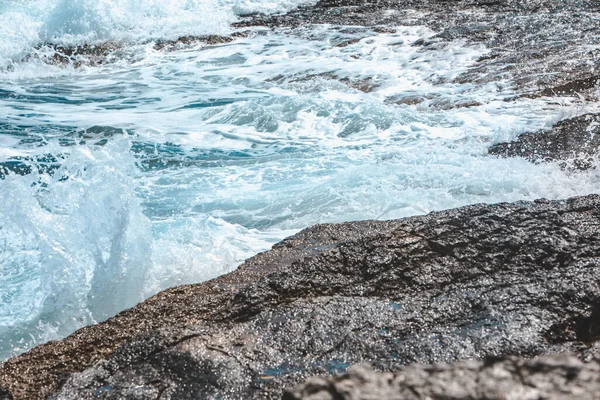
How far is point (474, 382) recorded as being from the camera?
0.87 m

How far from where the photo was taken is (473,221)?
9.72 feet

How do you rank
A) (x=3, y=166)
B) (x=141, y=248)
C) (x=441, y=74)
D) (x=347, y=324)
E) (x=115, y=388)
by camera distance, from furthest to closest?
(x=441, y=74), (x=3, y=166), (x=141, y=248), (x=347, y=324), (x=115, y=388)

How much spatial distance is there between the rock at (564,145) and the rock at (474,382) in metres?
5.01

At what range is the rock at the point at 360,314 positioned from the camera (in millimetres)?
2002

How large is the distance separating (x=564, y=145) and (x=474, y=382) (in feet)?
18.5

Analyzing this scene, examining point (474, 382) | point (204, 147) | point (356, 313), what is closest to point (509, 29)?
point (204, 147)

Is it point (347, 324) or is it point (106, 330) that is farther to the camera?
A: point (106, 330)

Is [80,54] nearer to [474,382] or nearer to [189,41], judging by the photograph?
[189,41]

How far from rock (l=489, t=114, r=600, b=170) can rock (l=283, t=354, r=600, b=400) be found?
5.01 meters

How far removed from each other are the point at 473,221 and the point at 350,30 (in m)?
9.96

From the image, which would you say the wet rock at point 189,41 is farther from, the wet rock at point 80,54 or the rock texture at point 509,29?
the rock texture at point 509,29

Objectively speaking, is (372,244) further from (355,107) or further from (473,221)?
(355,107)

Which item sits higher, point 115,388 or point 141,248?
point 115,388

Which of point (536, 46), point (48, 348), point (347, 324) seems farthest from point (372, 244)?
point (536, 46)
